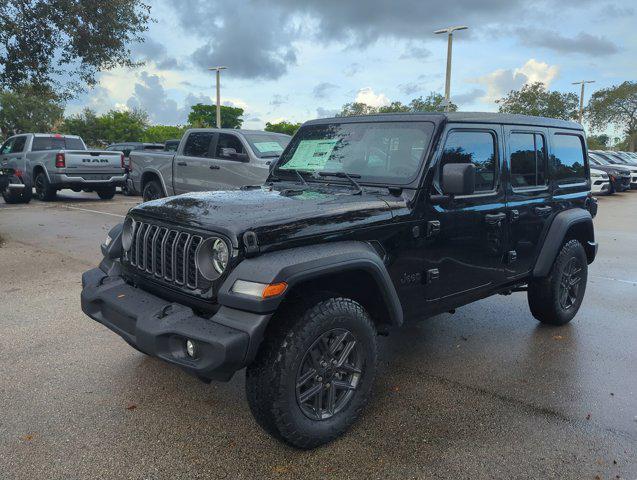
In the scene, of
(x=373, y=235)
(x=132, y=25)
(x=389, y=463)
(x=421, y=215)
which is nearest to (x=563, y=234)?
(x=421, y=215)

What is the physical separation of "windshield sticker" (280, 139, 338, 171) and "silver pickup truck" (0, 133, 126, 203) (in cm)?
1122

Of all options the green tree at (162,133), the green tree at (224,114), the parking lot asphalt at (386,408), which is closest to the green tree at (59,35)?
the parking lot asphalt at (386,408)

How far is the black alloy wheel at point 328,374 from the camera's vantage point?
282cm

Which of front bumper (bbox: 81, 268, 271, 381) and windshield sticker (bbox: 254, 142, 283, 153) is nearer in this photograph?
front bumper (bbox: 81, 268, 271, 381)

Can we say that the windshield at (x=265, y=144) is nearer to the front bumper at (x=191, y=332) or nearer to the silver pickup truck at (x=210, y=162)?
the silver pickup truck at (x=210, y=162)

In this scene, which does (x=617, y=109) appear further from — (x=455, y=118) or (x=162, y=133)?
(x=455, y=118)

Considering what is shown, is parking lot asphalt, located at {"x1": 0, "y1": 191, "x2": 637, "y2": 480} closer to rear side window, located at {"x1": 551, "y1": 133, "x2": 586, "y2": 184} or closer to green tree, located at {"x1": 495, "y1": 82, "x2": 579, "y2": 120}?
rear side window, located at {"x1": 551, "y1": 133, "x2": 586, "y2": 184}

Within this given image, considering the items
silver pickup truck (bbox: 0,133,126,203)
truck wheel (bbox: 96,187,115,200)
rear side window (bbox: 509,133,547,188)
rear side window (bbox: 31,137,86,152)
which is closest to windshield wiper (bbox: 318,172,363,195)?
rear side window (bbox: 509,133,547,188)

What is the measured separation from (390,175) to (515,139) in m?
1.26

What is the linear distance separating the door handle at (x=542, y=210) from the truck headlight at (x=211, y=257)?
8.84 feet

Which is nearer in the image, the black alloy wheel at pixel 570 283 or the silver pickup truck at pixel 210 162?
the black alloy wheel at pixel 570 283

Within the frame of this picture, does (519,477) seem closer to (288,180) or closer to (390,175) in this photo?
(390,175)

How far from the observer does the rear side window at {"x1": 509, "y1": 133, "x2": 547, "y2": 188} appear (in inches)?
164

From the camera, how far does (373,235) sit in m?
3.14
